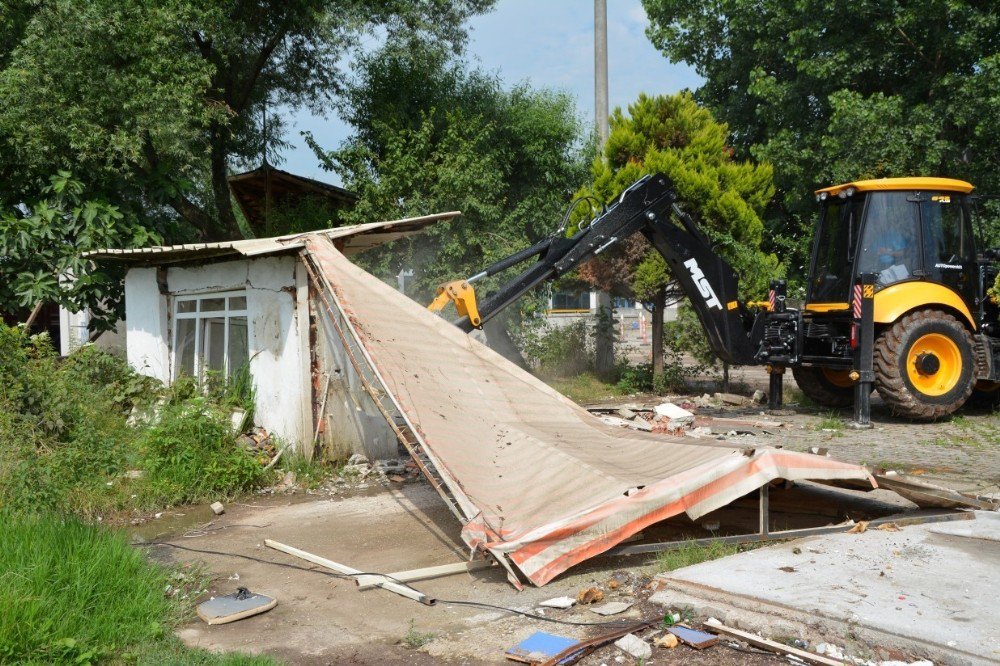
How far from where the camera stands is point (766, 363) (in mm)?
11242

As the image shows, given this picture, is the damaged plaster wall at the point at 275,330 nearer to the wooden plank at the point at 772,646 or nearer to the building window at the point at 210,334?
the building window at the point at 210,334

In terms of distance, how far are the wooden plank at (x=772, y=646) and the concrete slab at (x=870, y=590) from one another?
9cm

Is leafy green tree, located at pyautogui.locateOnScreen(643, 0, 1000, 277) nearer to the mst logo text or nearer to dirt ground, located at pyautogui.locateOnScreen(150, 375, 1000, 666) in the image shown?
the mst logo text

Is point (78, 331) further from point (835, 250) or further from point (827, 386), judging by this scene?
point (835, 250)

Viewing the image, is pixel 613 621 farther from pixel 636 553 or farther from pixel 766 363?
pixel 766 363

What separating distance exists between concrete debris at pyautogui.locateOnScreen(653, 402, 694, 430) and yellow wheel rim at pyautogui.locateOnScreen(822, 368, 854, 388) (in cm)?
243

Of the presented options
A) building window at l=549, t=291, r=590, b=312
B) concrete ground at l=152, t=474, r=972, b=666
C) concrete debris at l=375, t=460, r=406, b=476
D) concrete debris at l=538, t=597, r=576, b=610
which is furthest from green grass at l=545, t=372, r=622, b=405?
concrete debris at l=538, t=597, r=576, b=610

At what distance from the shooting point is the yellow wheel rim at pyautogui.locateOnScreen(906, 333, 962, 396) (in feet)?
34.5

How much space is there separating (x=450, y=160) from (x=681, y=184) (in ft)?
13.7

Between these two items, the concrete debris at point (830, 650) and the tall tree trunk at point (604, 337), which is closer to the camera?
the concrete debris at point (830, 650)

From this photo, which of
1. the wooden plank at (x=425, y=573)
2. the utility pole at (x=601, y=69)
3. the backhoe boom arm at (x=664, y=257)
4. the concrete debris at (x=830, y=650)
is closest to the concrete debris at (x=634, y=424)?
the backhoe boom arm at (x=664, y=257)

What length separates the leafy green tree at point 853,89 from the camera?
50.6 feet

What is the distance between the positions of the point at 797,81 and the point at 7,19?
14.6 m

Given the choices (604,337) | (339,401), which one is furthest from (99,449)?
(604,337)
